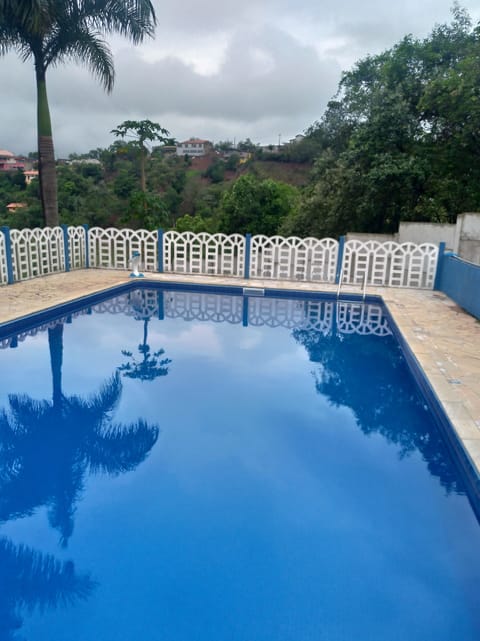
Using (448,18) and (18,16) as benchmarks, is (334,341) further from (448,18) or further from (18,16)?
(448,18)

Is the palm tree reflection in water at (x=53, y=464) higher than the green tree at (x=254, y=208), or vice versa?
the green tree at (x=254, y=208)

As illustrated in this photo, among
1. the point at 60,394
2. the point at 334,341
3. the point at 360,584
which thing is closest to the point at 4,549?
the point at 360,584

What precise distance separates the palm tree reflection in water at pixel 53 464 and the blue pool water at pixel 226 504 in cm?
2

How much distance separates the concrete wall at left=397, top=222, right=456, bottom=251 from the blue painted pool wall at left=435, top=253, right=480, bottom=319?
177 centimetres

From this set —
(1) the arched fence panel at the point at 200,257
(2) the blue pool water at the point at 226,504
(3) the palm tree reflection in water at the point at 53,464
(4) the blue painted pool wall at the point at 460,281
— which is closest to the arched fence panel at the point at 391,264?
(4) the blue painted pool wall at the point at 460,281

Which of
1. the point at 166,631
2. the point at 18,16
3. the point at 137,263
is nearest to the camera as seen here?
the point at 166,631

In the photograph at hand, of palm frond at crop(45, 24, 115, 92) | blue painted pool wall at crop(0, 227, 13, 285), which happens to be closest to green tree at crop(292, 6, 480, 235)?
palm frond at crop(45, 24, 115, 92)

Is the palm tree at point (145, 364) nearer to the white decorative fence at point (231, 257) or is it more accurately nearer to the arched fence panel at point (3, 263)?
the arched fence panel at point (3, 263)

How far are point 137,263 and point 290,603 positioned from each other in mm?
10065

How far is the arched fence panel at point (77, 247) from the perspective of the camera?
12320 millimetres

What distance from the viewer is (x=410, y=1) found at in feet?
47.9

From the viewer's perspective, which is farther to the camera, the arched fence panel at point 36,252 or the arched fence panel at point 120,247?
the arched fence panel at point 120,247

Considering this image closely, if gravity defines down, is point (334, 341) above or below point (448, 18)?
below

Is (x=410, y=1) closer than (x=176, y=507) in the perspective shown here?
No
